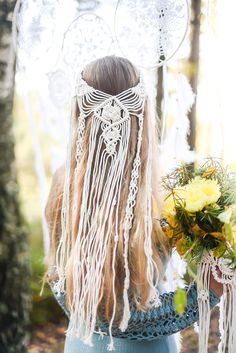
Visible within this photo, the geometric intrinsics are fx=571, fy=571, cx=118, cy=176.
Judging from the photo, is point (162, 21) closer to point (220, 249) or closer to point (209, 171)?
point (209, 171)

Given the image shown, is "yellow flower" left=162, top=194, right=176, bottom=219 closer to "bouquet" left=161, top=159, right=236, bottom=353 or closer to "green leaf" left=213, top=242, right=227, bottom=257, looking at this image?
"bouquet" left=161, top=159, right=236, bottom=353

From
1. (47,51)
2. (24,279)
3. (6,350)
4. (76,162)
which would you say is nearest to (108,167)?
(76,162)

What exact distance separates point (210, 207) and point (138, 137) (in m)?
0.26

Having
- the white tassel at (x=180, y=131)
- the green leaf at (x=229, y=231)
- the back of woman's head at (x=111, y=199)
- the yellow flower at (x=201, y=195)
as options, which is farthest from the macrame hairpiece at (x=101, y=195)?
the white tassel at (x=180, y=131)

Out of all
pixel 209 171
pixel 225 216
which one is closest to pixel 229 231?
pixel 225 216

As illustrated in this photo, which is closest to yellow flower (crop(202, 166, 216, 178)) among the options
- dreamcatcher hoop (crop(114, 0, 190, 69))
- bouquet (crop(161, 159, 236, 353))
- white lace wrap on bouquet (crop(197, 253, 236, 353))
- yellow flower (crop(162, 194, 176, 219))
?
bouquet (crop(161, 159, 236, 353))

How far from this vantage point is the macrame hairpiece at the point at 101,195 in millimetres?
1456

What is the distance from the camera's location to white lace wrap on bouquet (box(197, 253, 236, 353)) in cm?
152

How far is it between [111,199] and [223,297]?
0.44 m

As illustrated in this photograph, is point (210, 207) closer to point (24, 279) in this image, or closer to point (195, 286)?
point (195, 286)

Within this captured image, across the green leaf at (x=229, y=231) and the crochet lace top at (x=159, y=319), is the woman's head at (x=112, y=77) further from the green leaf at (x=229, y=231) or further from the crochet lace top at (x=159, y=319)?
the crochet lace top at (x=159, y=319)

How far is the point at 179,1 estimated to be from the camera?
2.05 m

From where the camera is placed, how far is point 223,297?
1.59 metres

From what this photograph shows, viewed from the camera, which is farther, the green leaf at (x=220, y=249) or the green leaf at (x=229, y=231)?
the green leaf at (x=220, y=249)
